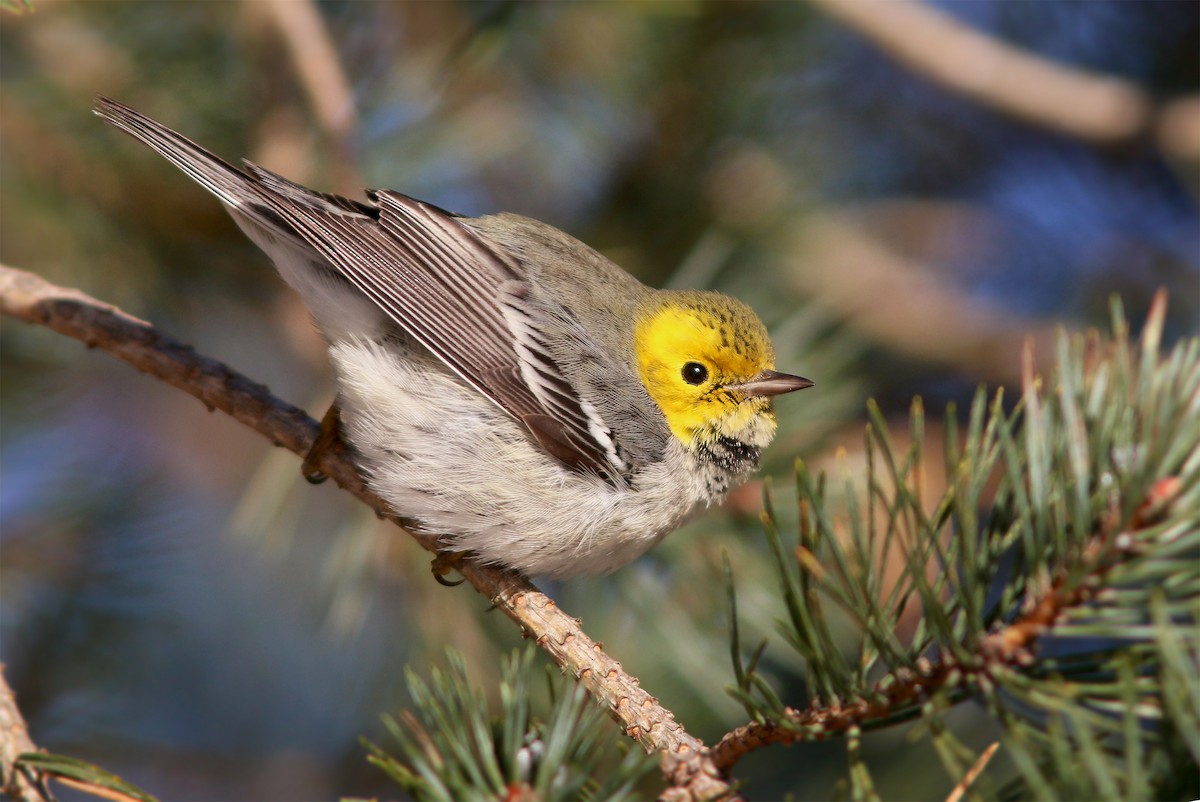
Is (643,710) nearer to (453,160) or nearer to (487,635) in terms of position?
(487,635)

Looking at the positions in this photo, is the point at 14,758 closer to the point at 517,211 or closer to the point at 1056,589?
the point at 1056,589

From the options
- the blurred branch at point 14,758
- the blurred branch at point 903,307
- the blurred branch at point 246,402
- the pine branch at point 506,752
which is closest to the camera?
the pine branch at point 506,752

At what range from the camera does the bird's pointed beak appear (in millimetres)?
2346

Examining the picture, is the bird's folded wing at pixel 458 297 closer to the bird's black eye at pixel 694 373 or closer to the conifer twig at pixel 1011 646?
the bird's black eye at pixel 694 373

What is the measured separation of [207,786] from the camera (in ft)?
10.3

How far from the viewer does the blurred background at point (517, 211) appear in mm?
2568

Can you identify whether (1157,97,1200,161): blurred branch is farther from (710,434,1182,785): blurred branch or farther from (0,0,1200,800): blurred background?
(710,434,1182,785): blurred branch

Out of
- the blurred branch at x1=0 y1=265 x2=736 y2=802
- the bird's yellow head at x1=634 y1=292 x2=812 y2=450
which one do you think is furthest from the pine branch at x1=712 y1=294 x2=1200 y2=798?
the bird's yellow head at x1=634 y1=292 x2=812 y2=450

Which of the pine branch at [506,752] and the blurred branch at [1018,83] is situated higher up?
the blurred branch at [1018,83]

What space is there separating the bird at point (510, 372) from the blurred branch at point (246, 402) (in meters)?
0.05

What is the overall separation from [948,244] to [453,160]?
1.79 meters

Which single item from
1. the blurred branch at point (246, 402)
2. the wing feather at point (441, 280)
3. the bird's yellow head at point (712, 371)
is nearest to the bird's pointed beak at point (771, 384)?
the bird's yellow head at point (712, 371)

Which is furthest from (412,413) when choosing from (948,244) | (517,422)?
(948,244)

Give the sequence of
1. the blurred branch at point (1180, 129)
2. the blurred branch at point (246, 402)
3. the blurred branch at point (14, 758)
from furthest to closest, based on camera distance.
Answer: the blurred branch at point (1180, 129), the blurred branch at point (246, 402), the blurred branch at point (14, 758)
